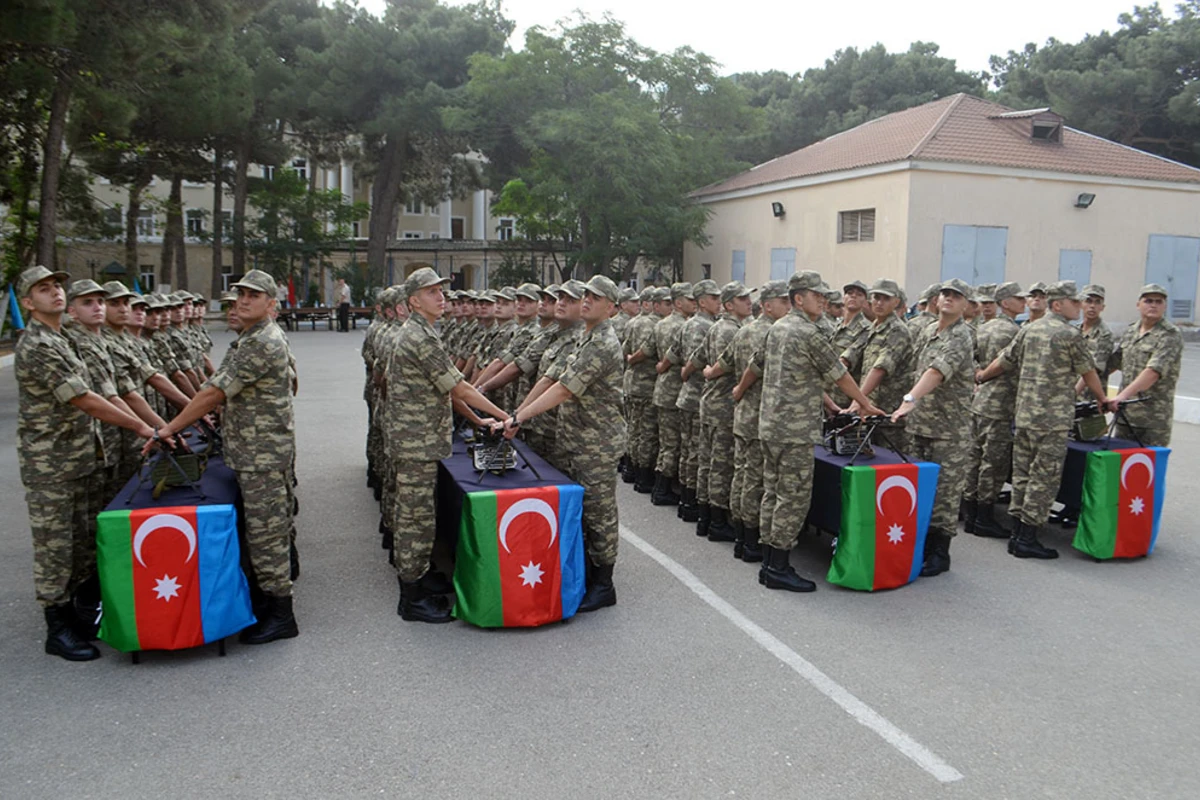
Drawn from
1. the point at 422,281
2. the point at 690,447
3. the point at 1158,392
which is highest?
the point at 422,281

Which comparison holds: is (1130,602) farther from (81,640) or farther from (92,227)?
(92,227)

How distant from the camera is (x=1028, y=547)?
6109 millimetres

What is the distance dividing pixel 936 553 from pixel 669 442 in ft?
8.02

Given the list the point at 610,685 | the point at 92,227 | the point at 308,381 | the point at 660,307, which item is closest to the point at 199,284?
the point at 92,227

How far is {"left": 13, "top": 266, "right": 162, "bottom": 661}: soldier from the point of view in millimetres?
4316

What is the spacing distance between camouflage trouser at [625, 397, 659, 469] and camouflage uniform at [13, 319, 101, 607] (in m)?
4.54

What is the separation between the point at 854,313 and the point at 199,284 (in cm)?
4668

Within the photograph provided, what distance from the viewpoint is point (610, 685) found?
13.4 feet

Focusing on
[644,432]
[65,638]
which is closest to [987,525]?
[644,432]

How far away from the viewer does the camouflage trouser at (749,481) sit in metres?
5.80

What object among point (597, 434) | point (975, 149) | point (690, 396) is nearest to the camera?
Answer: point (597, 434)

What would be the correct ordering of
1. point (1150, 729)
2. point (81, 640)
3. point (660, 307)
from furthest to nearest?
1. point (660, 307)
2. point (81, 640)
3. point (1150, 729)

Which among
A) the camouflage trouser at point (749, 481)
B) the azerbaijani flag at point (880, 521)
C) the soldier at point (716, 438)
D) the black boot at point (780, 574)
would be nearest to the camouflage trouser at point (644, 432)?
the soldier at point (716, 438)

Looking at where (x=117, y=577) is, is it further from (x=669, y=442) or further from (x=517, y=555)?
(x=669, y=442)
